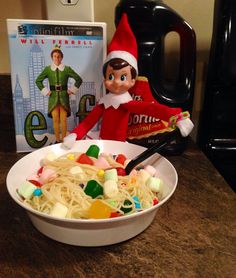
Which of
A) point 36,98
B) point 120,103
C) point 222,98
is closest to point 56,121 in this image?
point 36,98

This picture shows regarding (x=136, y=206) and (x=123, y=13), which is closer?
(x=136, y=206)

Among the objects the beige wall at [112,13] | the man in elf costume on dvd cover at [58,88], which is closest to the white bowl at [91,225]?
the man in elf costume on dvd cover at [58,88]

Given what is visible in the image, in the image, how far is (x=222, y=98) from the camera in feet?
2.66

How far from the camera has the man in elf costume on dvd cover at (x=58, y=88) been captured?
29.6 inches

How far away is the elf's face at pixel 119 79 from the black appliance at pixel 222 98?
22 cm

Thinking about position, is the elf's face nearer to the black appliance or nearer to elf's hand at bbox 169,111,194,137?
elf's hand at bbox 169,111,194,137

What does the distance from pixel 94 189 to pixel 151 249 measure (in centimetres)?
12

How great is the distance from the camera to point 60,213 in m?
0.47

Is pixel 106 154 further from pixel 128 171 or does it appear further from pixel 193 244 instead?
pixel 193 244

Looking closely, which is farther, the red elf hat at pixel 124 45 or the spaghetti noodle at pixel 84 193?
the red elf hat at pixel 124 45

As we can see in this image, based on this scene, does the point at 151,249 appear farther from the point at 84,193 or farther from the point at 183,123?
the point at 183,123

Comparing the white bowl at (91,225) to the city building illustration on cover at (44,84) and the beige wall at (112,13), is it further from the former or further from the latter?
the beige wall at (112,13)

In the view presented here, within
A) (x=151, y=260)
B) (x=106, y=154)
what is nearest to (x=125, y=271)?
(x=151, y=260)

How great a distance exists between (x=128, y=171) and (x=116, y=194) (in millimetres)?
98
